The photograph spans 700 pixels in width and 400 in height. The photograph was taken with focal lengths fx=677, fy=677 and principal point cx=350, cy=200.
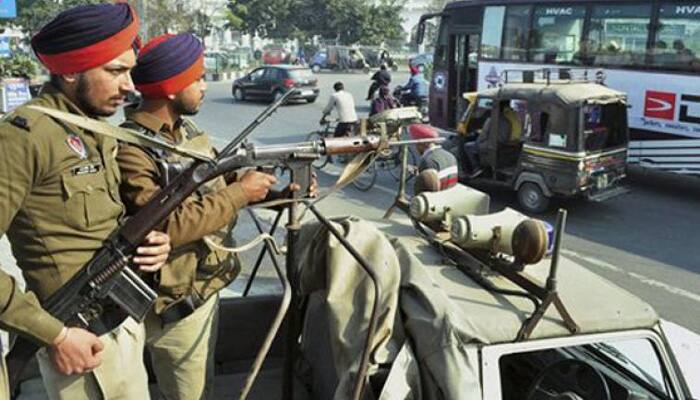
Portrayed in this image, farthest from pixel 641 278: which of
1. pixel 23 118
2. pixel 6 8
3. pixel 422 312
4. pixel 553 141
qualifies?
pixel 6 8

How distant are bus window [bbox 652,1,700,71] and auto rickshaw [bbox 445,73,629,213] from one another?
2.20 meters

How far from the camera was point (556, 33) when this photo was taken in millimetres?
12477

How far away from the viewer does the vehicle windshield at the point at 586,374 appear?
8.69 feet

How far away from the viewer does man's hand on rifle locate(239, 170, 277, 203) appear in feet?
7.87

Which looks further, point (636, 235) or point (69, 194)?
point (636, 235)

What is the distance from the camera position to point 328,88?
31.6m

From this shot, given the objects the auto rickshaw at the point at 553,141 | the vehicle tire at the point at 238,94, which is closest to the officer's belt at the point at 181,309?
the auto rickshaw at the point at 553,141

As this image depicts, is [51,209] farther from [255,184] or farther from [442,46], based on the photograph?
[442,46]

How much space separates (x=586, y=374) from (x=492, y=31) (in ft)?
38.9

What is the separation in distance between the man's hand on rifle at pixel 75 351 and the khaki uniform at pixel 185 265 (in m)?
0.47

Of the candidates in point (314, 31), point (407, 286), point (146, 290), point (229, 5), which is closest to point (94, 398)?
point (146, 290)

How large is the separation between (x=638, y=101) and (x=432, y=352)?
34.0 ft

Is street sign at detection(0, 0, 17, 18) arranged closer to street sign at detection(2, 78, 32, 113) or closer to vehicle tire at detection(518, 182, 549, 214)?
street sign at detection(2, 78, 32, 113)

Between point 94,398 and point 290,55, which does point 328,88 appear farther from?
point 94,398
